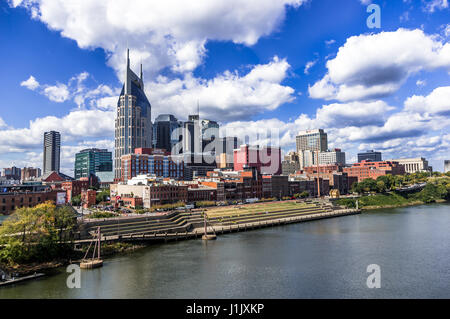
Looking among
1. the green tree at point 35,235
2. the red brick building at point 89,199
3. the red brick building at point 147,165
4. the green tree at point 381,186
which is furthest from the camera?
the red brick building at point 147,165

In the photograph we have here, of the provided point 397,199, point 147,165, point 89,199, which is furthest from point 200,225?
point 397,199

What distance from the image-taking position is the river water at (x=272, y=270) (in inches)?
1620

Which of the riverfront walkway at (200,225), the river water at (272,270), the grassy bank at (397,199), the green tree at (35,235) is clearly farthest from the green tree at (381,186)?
the green tree at (35,235)

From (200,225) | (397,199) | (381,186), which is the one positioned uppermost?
(381,186)

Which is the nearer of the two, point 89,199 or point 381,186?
point 89,199

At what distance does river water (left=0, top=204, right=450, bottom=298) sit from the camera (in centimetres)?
4116

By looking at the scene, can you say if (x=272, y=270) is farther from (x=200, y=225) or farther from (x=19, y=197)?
(x=19, y=197)

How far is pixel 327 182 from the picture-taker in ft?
648

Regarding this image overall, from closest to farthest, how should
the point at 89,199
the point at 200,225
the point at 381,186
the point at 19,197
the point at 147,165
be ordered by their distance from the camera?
the point at 200,225, the point at 19,197, the point at 89,199, the point at 381,186, the point at 147,165

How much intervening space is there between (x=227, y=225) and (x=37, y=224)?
5305 centimetres

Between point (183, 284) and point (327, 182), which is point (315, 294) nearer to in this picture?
point (183, 284)

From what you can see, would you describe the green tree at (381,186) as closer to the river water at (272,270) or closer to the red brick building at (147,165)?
the river water at (272,270)

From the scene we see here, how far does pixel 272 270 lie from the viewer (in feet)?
165
